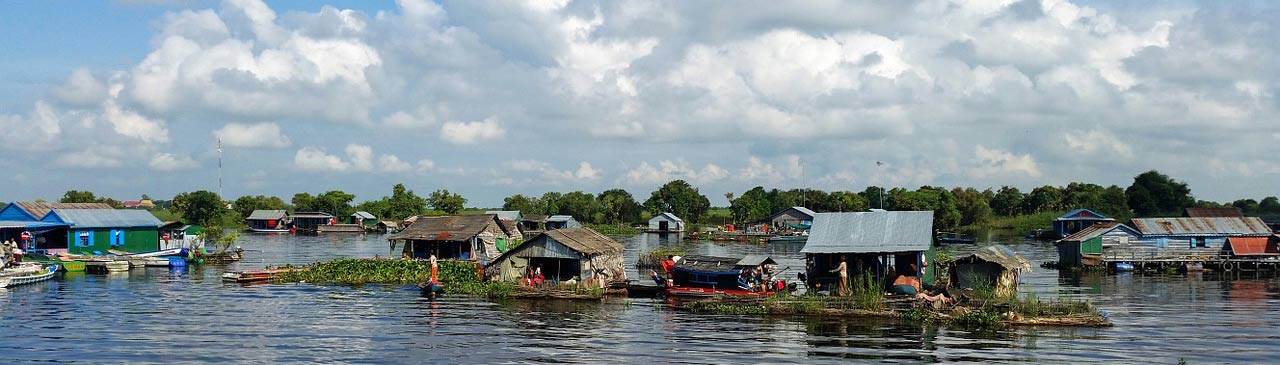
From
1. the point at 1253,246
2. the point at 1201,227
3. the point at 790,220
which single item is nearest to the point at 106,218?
the point at 1201,227

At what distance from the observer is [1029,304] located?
30.5 m

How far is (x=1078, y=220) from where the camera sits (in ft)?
306

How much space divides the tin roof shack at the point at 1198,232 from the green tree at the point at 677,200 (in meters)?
82.5

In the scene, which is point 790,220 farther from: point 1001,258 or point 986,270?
point 986,270

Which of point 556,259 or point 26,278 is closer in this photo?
point 556,259

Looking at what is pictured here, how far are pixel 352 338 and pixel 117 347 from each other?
6.69 meters

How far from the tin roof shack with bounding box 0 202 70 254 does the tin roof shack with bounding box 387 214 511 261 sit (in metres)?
21.1

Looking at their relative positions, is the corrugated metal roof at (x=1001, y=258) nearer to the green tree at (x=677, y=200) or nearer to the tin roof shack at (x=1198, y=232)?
the tin roof shack at (x=1198, y=232)

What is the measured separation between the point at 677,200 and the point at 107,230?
87358 millimetres

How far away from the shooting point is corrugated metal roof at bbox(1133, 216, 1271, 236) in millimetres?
57031

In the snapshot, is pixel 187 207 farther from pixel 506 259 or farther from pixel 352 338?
pixel 352 338

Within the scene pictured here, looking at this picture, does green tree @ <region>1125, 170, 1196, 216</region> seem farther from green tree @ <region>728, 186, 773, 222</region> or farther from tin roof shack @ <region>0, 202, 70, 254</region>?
tin roof shack @ <region>0, 202, 70, 254</region>

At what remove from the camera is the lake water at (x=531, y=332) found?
26109 mm

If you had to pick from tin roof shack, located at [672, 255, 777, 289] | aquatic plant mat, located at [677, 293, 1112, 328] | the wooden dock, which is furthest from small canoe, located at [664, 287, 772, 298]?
the wooden dock
